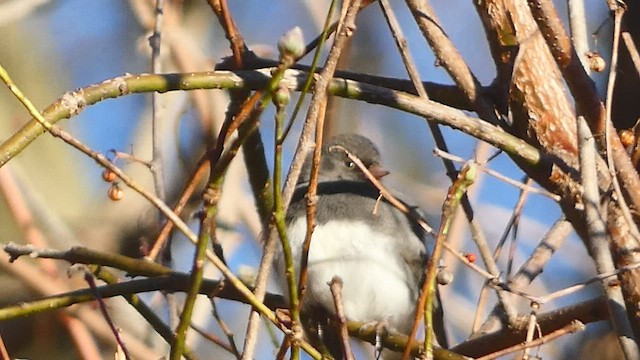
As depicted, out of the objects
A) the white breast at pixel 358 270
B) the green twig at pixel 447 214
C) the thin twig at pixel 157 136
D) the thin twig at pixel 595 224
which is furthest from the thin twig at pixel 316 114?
the white breast at pixel 358 270

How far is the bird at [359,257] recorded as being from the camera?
2.51 m

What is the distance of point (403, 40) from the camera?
84.3 inches

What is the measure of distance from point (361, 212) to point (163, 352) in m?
0.63

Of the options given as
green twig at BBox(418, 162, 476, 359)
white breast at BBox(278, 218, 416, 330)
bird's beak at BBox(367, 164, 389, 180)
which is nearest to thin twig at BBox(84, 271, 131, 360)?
green twig at BBox(418, 162, 476, 359)

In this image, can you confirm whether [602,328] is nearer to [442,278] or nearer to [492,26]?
[492,26]

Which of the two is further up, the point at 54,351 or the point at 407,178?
the point at 407,178

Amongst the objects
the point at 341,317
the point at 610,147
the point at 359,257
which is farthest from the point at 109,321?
the point at 359,257

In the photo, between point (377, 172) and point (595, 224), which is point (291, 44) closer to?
point (595, 224)

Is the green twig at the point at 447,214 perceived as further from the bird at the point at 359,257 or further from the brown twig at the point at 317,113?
the bird at the point at 359,257

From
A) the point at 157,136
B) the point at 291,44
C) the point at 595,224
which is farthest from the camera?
the point at 157,136

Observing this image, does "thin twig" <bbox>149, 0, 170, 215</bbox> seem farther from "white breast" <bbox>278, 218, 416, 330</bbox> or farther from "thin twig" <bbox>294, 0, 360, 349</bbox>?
"thin twig" <bbox>294, 0, 360, 349</bbox>

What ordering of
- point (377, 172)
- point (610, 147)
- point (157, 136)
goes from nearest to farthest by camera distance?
point (610, 147) < point (157, 136) < point (377, 172)

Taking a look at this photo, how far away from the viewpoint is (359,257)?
255 centimetres

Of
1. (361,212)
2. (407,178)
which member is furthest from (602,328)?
(361,212)
